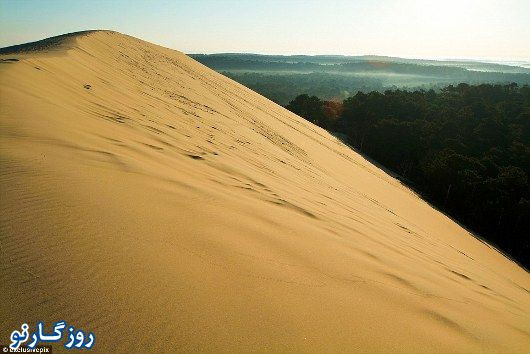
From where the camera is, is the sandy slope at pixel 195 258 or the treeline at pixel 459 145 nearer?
the sandy slope at pixel 195 258

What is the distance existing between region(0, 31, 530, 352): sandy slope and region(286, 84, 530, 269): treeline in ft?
38.3

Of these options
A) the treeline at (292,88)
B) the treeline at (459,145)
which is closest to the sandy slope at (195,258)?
the treeline at (459,145)

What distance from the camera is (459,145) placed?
20.8 metres

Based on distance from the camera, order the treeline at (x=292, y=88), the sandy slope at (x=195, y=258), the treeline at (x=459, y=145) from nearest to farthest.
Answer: the sandy slope at (x=195, y=258) < the treeline at (x=459, y=145) < the treeline at (x=292, y=88)

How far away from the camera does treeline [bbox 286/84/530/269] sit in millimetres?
14344

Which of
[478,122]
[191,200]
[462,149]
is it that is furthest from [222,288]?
[478,122]

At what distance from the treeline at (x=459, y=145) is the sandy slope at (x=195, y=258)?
11.7 meters

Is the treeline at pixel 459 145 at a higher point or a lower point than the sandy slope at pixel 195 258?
lower

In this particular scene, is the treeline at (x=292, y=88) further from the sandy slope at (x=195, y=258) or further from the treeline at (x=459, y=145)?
the sandy slope at (x=195, y=258)

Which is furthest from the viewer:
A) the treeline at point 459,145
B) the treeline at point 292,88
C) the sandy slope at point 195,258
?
the treeline at point 292,88

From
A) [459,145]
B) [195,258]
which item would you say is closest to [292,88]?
[459,145]

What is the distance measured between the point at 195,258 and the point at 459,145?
21942mm

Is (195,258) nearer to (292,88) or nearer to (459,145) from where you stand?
(459,145)

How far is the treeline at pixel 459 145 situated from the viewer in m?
14.3
